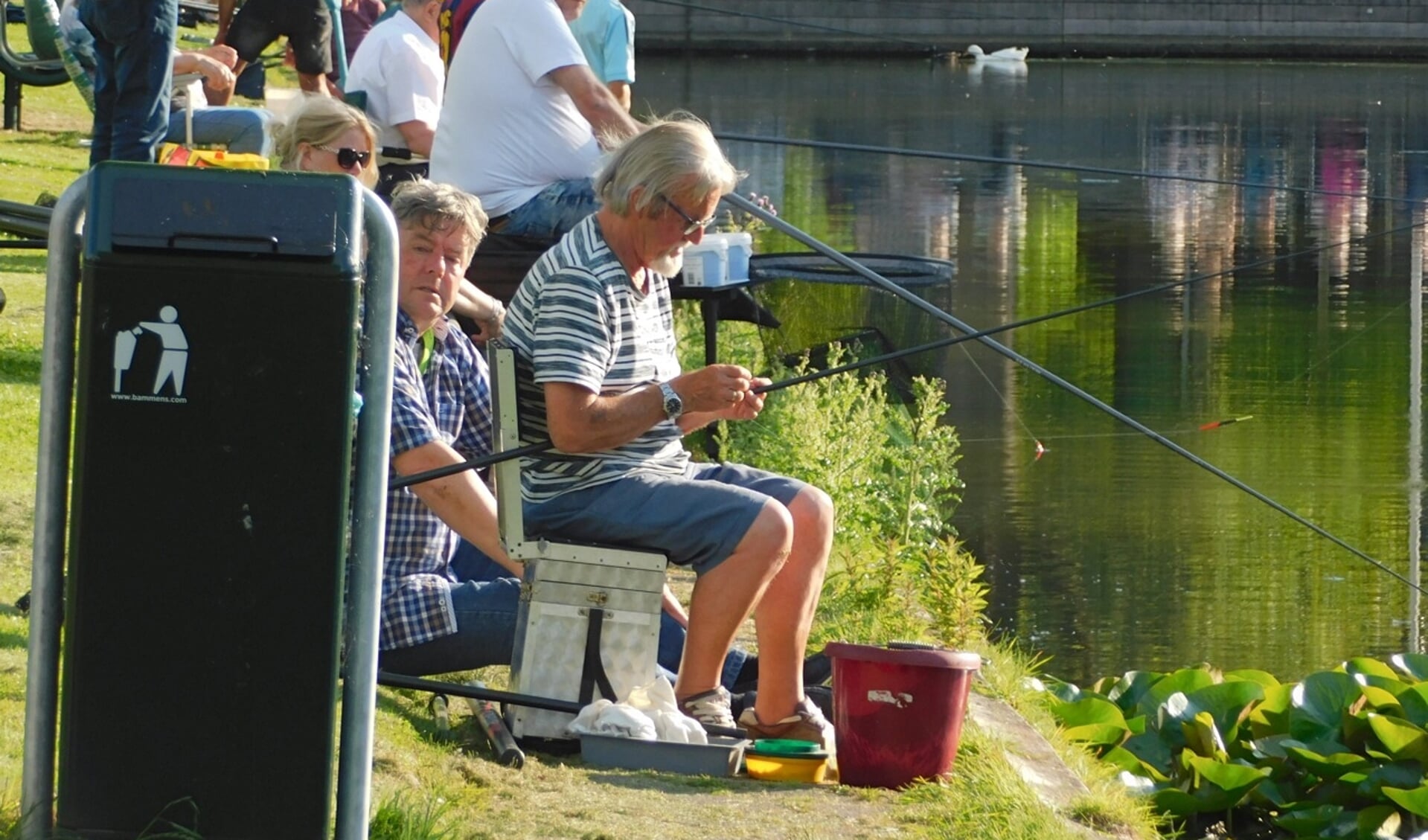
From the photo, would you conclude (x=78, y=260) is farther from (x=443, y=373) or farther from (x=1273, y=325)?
(x=1273, y=325)

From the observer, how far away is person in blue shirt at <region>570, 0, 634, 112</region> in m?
8.64

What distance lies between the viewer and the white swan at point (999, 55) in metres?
39.6

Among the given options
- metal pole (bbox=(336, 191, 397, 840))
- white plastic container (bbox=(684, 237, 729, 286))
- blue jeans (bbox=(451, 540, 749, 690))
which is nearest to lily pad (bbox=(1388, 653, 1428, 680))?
blue jeans (bbox=(451, 540, 749, 690))

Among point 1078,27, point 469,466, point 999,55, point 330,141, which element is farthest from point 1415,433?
point 1078,27

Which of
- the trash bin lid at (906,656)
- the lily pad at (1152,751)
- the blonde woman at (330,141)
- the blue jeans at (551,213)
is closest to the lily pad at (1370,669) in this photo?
the lily pad at (1152,751)

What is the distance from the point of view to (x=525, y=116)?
6.43m

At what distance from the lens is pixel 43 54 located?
10703 millimetres

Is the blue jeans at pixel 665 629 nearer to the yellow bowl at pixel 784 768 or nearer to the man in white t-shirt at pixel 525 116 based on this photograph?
the yellow bowl at pixel 784 768

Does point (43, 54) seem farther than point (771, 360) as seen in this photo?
Yes

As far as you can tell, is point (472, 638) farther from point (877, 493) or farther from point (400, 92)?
point (400, 92)

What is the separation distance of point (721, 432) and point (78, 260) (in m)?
4.60

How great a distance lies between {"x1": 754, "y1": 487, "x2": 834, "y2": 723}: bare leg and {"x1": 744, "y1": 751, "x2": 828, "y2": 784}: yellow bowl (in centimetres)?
18

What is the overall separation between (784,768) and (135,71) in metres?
3.88

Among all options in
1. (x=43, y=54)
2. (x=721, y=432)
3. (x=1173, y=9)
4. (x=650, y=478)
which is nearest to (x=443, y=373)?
(x=650, y=478)
